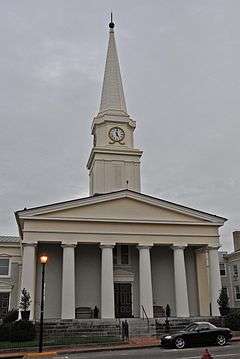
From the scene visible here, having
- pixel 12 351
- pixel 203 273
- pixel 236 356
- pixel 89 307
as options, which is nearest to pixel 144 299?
pixel 89 307

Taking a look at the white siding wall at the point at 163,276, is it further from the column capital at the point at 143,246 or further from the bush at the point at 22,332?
the bush at the point at 22,332

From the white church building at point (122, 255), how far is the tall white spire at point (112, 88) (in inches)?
536

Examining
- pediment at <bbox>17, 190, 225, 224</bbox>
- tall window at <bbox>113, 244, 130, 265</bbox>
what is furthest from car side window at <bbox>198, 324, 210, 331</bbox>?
tall window at <bbox>113, 244, 130, 265</bbox>

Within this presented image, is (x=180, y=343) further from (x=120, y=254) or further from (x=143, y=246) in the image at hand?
(x=120, y=254)

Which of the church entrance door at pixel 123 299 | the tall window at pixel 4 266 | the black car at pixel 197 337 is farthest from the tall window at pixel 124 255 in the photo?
the black car at pixel 197 337

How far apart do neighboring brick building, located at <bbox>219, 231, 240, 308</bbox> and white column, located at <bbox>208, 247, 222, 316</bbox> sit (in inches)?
774

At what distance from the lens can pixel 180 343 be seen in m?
22.9

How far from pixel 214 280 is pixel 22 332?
16835mm

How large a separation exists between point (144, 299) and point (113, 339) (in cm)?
864

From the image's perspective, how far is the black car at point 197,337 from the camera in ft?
75.4

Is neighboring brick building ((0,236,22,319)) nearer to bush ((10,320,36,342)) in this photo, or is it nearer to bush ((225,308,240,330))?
bush ((10,320,36,342))

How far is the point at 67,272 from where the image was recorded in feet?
115

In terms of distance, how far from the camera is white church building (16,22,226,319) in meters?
35.5

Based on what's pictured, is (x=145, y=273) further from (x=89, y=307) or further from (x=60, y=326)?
(x=60, y=326)
